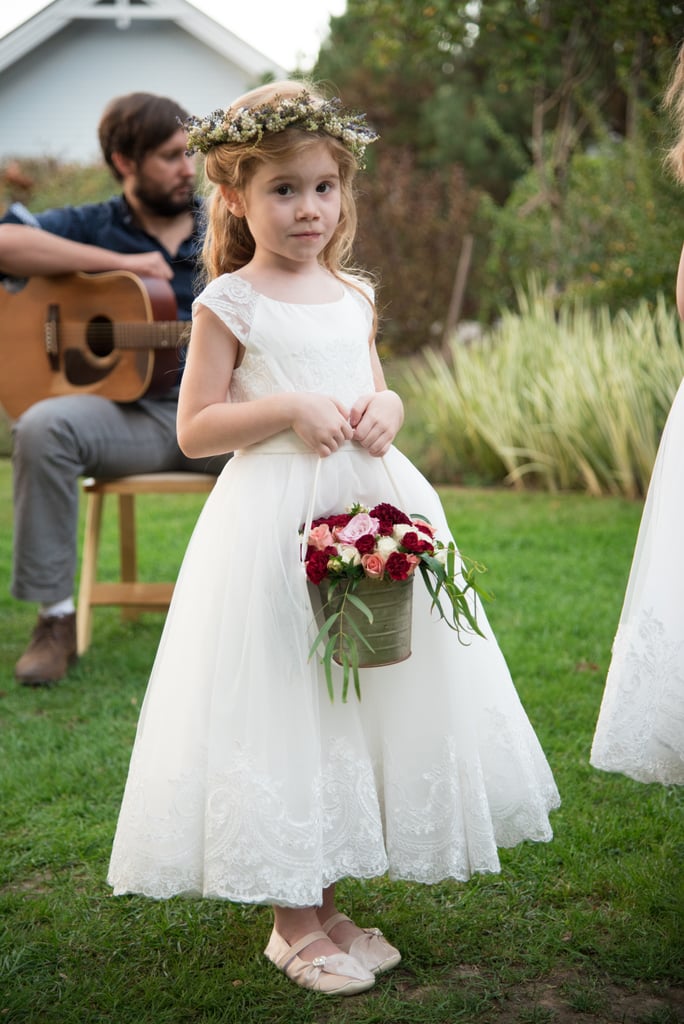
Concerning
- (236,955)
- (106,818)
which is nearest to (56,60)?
(106,818)

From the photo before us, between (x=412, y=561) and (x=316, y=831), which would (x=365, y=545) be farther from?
(x=316, y=831)

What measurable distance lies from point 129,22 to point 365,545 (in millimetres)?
11744

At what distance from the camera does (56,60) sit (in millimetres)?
10898

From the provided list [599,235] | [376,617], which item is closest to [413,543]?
[376,617]

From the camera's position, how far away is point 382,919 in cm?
228

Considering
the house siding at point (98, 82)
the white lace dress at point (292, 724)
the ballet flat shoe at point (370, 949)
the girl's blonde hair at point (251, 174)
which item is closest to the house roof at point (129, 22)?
the house siding at point (98, 82)

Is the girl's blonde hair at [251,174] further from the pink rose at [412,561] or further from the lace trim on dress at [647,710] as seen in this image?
the lace trim on dress at [647,710]

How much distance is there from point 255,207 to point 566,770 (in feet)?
5.88

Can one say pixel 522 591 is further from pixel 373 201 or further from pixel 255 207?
pixel 373 201

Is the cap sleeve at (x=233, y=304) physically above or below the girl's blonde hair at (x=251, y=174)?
below

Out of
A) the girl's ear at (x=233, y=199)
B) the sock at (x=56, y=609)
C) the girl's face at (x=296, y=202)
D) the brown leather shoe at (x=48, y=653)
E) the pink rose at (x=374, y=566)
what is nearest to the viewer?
the pink rose at (x=374, y=566)

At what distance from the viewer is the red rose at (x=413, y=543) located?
1830mm

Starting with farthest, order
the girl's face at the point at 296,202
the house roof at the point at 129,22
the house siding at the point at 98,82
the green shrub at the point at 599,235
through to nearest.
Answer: the house siding at the point at 98,82, the green shrub at the point at 599,235, the house roof at the point at 129,22, the girl's face at the point at 296,202

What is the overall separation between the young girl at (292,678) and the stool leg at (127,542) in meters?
2.54
